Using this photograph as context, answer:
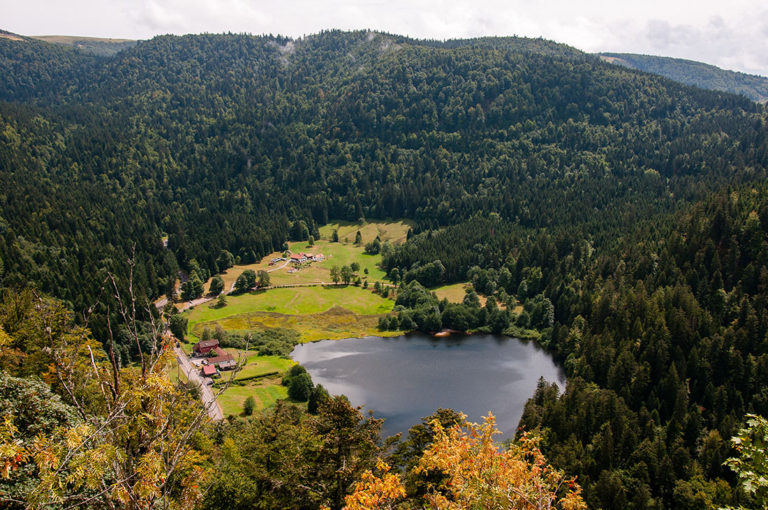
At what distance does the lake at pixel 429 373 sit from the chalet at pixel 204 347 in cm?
1944

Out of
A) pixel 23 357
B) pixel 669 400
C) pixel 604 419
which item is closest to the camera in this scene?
pixel 23 357

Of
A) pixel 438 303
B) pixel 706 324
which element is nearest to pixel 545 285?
pixel 438 303

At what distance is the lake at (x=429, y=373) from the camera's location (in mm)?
89938

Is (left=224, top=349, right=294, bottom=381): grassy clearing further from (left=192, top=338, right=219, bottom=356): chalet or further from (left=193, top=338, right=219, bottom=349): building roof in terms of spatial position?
(left=192, top=338, right=219, bottom=356): chalet

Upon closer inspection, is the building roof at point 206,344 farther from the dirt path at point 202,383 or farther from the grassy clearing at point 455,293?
the grassy clearing at point 455,293

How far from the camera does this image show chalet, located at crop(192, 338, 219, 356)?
110000 millimetres

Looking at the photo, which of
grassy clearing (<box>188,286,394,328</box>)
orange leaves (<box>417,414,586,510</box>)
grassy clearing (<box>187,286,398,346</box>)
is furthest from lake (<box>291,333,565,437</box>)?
orange leaves (<box>417,414,586,510</box>)

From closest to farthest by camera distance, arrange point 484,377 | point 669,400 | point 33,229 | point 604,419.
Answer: point 604,419 → point 669,400 → point 484,377 → point 33,229

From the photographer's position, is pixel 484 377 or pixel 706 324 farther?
pixel 484 377

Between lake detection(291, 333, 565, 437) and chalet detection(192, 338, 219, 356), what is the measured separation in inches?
765

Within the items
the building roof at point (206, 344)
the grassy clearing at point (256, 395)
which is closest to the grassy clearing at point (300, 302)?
the building roof at point (206, 344)

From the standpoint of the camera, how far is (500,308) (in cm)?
14650

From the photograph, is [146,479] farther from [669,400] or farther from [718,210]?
[718,210]

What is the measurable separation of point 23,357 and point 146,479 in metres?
41.4
